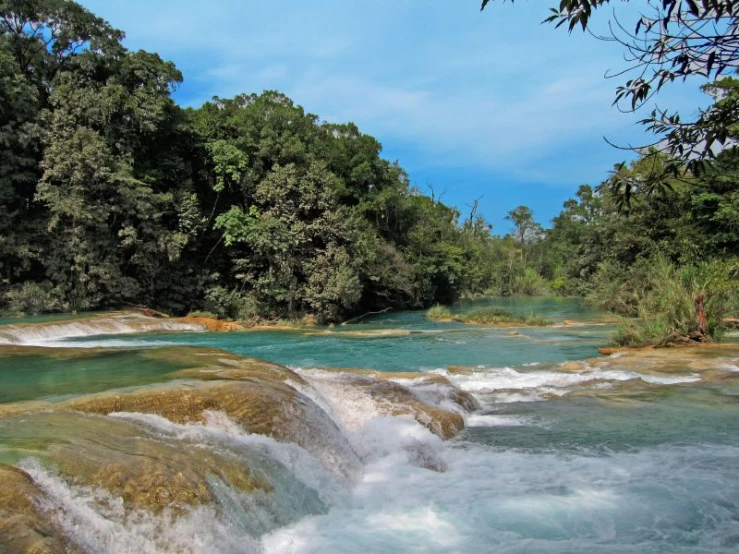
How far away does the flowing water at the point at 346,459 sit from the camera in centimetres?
400

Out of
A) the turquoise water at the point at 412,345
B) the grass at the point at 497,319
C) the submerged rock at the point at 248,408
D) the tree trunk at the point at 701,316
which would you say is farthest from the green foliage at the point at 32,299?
the tree trunk at the point at 701,316

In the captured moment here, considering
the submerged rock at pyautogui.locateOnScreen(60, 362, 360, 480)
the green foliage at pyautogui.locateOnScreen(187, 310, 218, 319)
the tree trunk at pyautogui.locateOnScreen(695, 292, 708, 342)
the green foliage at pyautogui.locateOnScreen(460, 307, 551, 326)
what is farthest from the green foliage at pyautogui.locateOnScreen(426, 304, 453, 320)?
the submerged rock at pyautogui.locateOnScreen(60, 362, 360, 480)

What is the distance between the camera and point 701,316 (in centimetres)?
1387

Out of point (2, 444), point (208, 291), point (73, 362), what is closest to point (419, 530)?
point (2, 444)

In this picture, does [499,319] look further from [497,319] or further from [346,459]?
[346,459]

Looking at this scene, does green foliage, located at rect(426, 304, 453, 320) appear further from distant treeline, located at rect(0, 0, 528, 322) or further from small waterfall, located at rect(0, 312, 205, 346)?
small waterfall, located at rect(0, 312, 205, 346)

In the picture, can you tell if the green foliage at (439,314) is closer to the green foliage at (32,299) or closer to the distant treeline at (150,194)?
the distant treeline at (150,194)

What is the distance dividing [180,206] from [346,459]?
69.7ft

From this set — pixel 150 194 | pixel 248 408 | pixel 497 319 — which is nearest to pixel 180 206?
pixel 150 194

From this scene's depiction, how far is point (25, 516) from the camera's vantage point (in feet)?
10.7

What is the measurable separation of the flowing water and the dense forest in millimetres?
12791

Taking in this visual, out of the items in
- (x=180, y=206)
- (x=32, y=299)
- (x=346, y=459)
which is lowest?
(x=346, y=459)

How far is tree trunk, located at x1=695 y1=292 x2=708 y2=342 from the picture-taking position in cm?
1373

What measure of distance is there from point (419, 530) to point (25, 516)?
9.45 feet
